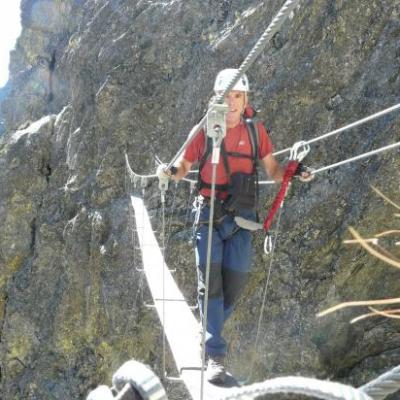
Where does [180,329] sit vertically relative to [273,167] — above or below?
below

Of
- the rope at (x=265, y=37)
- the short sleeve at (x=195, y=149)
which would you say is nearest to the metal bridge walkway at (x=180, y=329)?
the short sleeve at (x=195, y=149)

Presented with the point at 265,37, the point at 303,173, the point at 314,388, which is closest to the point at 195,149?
the point at 303,173

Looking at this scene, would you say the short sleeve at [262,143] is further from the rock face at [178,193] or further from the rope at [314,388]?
the rock face at [178,193]

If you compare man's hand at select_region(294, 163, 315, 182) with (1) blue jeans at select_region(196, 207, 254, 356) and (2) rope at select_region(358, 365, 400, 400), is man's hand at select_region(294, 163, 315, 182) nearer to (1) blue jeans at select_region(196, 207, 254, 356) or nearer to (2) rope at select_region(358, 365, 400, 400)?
(1) blue jeans at select_region(196, 207, 254, 356)

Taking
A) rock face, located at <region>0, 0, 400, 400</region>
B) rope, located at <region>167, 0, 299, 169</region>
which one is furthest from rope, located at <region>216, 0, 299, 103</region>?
rock face, located at <region>0, 0, 400, 400</region>

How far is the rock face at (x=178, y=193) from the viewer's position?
20.8 ft

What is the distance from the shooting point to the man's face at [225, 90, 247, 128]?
346 centimetres

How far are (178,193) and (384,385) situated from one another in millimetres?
7334

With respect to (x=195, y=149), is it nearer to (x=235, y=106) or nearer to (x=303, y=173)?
(x=235, y=106)

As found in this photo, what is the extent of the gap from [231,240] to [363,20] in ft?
16.4

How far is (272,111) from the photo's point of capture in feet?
24.9

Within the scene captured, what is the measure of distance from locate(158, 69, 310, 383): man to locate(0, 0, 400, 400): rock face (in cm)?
281

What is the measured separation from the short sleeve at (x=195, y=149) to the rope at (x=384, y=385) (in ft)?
7.92

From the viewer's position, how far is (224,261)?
11.7 ft
